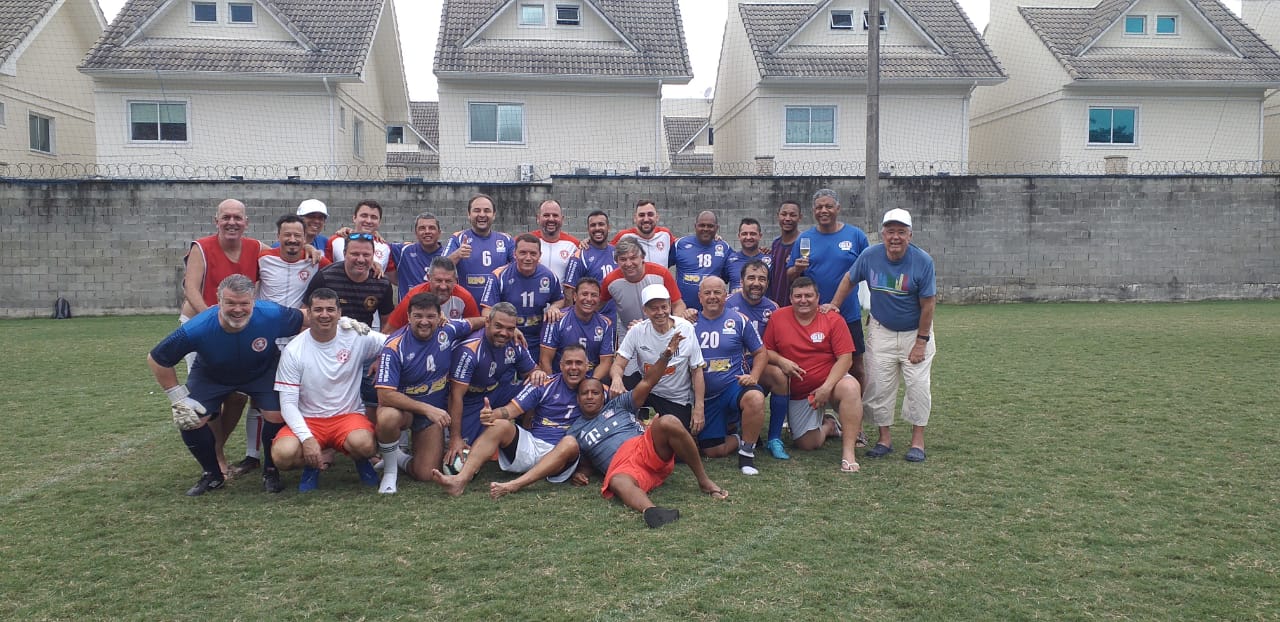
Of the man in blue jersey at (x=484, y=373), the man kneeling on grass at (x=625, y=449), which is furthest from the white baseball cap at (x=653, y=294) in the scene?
the man in blue jersey at (x=484, y=373)

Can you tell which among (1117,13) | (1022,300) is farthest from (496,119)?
(1117,13)

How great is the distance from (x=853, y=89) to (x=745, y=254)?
1528 cm

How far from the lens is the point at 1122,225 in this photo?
17.7 metres

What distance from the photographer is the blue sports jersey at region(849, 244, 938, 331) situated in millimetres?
6078

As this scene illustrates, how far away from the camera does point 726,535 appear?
4.56m

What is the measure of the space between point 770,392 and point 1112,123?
20.1 metres

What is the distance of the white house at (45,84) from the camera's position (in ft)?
64.8

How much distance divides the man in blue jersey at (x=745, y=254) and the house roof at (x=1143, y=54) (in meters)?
17.9

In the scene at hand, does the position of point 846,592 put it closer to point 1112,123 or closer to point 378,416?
point 378,416

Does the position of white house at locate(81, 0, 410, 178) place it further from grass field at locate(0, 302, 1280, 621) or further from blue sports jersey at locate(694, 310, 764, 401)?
blue sports jersey at locate(694, 310, 764, 401)

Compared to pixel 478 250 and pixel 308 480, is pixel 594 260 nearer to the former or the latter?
pixel 478 250

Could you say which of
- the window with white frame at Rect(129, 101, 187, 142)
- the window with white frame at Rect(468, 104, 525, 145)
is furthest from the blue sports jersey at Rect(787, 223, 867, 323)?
the window with white frame at Rect(129, 101, 187, 142)

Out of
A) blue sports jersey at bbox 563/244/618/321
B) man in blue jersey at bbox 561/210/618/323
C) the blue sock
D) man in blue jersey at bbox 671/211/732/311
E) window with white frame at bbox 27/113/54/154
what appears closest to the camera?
the blue sock

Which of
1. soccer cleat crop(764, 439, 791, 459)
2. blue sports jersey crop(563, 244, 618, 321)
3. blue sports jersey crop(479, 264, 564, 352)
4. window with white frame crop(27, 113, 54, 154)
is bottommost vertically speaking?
soccer cleat crop(764, 439, 791, 459)
